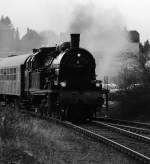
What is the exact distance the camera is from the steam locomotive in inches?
706

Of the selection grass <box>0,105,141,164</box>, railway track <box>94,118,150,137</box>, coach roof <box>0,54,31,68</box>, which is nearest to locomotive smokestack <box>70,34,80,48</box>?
railway track <box>94,118,150,137</box>

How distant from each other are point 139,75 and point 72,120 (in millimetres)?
5208

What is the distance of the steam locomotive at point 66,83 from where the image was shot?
17.9m

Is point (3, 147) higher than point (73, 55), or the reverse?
point (73, 55)

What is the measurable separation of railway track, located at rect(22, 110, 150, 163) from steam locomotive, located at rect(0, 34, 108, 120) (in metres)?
1.06

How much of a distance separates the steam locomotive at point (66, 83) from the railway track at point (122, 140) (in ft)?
3.46

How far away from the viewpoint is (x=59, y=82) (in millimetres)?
18078

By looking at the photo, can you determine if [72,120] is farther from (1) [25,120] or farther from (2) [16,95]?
(2) [16,95]

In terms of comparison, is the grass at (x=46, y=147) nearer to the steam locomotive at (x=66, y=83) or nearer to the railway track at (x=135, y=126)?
the railway track at (x=135, y=126)

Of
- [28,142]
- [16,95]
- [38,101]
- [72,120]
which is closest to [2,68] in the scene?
[16,95]

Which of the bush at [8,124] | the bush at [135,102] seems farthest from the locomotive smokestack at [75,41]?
the bush at [8,124]

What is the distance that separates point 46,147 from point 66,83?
7.26 metres

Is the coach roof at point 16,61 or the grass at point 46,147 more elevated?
the coach roof at point 16,61

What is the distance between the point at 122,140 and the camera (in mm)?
12789
